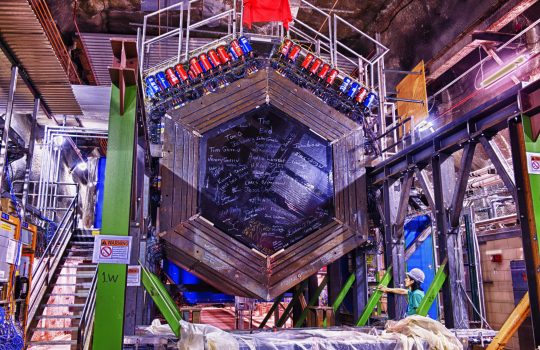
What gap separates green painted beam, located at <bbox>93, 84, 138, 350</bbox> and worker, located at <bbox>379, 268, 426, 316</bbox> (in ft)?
16.7

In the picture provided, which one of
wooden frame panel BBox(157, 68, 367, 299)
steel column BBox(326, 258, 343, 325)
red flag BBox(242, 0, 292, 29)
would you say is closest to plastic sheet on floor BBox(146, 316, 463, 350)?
wooden frame panel BBox(157, 68, 367, 299)

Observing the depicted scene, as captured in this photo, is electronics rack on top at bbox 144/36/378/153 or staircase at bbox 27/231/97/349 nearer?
staircase at bbox 27/231/97/349

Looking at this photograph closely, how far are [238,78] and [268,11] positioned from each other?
1.69 metres

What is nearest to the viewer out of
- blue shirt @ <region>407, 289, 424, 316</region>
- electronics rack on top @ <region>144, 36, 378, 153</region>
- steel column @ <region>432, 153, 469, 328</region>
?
steel column @ <region>432, 153, 469, 328</region>

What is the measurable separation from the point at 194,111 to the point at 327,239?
368 cm

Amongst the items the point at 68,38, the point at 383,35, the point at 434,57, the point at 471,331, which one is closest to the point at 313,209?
the point at 471,331

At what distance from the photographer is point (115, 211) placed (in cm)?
498

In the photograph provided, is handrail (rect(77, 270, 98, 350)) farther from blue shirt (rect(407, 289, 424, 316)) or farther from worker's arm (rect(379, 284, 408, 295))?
blue shirt (rect(407, 289, 424, 316))

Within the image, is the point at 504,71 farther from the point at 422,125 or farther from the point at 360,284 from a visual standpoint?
the point at 360,284

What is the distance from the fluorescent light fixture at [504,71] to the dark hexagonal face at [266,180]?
5.99m

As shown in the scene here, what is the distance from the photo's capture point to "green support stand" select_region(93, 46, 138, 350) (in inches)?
186

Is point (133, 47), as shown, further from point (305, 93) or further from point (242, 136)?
point (305, 93)

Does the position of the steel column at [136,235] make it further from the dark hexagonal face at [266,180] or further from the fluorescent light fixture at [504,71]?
the fluorescent light fixture at [504,71]

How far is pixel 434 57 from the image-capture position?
15.4m
